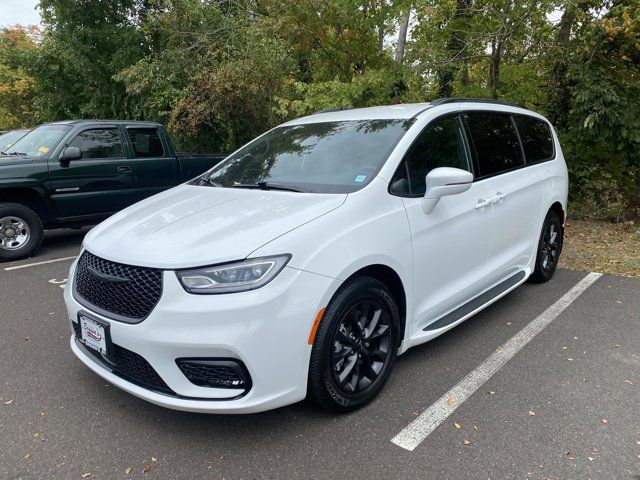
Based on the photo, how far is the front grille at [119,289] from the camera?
7.76ft

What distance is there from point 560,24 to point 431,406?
7927 millimetres

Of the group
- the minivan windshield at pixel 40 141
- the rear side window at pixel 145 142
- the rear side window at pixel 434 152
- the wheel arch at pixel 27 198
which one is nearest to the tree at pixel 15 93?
the minivan windshield at pixel 40 141

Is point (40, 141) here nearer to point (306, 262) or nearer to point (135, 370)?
point (135, 370)

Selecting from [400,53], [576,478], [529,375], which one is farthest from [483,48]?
[576,478]

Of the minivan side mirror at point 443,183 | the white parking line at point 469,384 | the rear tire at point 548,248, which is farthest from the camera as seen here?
the rear tire at point 548,248

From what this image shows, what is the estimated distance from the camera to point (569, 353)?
3.51m

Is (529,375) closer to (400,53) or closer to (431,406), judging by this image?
(431,406)

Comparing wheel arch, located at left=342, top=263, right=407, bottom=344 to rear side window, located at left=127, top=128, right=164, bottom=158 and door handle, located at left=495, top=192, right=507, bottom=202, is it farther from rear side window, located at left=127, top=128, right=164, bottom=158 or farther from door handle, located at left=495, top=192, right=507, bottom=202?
rear side window, located at left=127, top=128, right=164, bottom=158

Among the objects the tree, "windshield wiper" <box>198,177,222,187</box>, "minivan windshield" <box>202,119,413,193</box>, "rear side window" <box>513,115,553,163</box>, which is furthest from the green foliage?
the tree

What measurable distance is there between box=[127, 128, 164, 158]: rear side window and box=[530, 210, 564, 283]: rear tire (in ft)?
18.4

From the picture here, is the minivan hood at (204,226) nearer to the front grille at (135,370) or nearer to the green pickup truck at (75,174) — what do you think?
the front grille at (135,370)

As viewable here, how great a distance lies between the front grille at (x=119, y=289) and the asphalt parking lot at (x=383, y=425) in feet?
2.27

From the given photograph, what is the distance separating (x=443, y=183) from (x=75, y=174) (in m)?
5.48

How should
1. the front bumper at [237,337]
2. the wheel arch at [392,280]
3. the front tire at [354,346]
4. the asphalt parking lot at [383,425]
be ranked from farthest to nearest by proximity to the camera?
the wheel arch at [392,280]
the front tire at [354,346]
the asphalt parking lot at [383,425]
the front bumper at [237,337]
